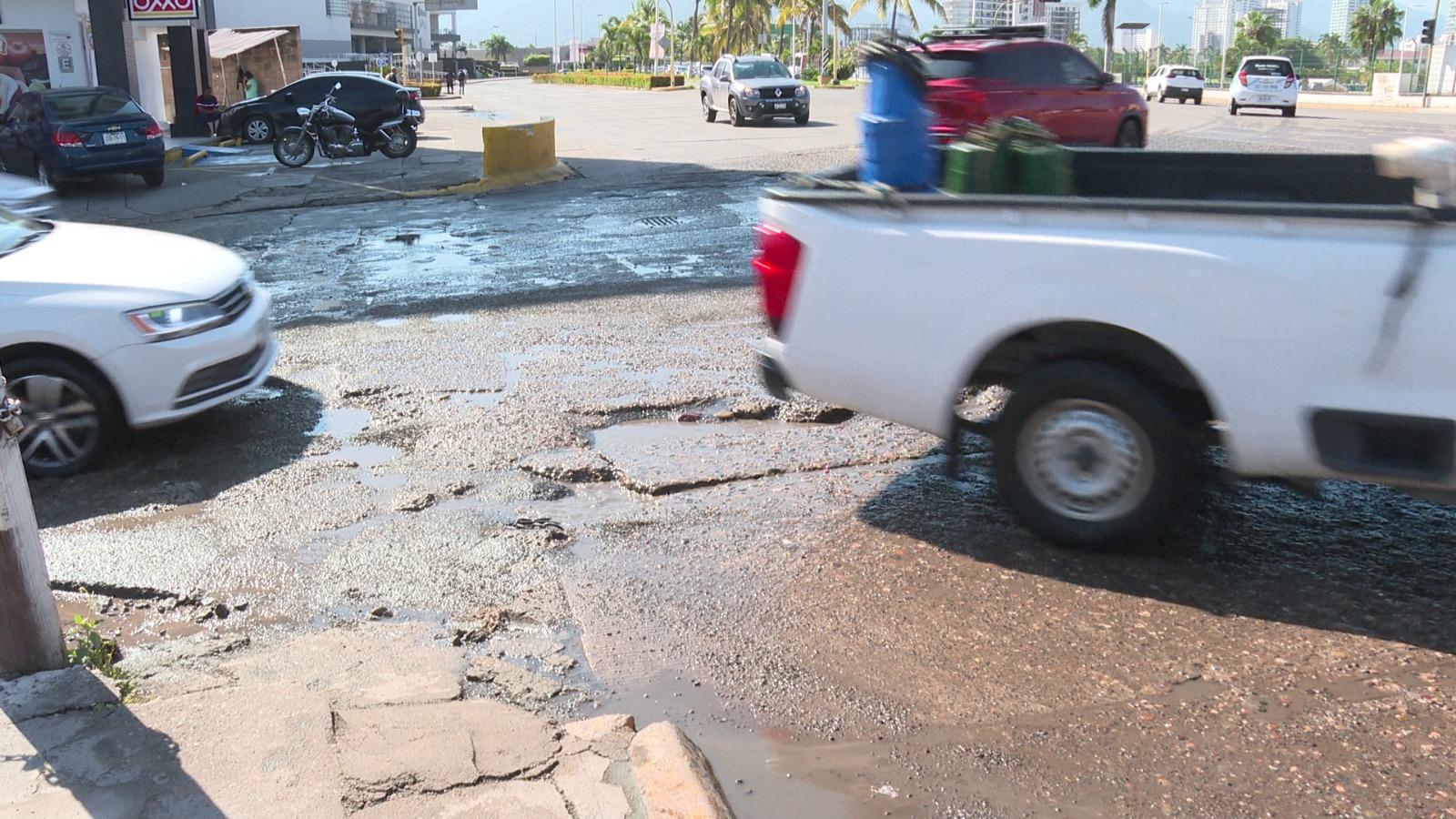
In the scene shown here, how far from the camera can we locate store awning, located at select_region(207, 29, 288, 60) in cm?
4756

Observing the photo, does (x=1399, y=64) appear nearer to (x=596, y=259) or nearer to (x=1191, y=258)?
(x=596, y=259)

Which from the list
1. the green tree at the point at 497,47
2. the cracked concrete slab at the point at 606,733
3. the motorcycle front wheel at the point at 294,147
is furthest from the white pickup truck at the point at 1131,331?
the green tree at the point at 497,47

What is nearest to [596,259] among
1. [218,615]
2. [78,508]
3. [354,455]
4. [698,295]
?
[698,295]

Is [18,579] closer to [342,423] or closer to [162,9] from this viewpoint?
[342,423]

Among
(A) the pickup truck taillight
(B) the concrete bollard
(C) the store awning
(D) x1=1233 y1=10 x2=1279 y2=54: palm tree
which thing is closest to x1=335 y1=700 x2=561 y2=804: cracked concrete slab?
(A) the pickup truck taillight

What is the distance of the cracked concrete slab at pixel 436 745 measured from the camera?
11.4ft

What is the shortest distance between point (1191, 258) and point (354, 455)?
4.21 metres

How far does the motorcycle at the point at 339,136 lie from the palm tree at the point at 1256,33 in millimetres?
83482

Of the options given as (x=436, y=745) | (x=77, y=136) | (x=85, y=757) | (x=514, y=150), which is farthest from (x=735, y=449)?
(x=77, y=136)

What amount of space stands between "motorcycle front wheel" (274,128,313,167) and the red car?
42.8ft

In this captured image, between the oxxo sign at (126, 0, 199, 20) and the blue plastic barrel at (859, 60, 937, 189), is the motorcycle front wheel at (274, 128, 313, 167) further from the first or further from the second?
the blue plastic barrel at (859, 60, 937, 189)

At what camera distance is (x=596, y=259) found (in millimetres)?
→ 12523

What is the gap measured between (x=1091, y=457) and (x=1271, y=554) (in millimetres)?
845

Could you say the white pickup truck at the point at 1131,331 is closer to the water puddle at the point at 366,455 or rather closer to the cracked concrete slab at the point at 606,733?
the cracked concrete slab at the point at 606,733
